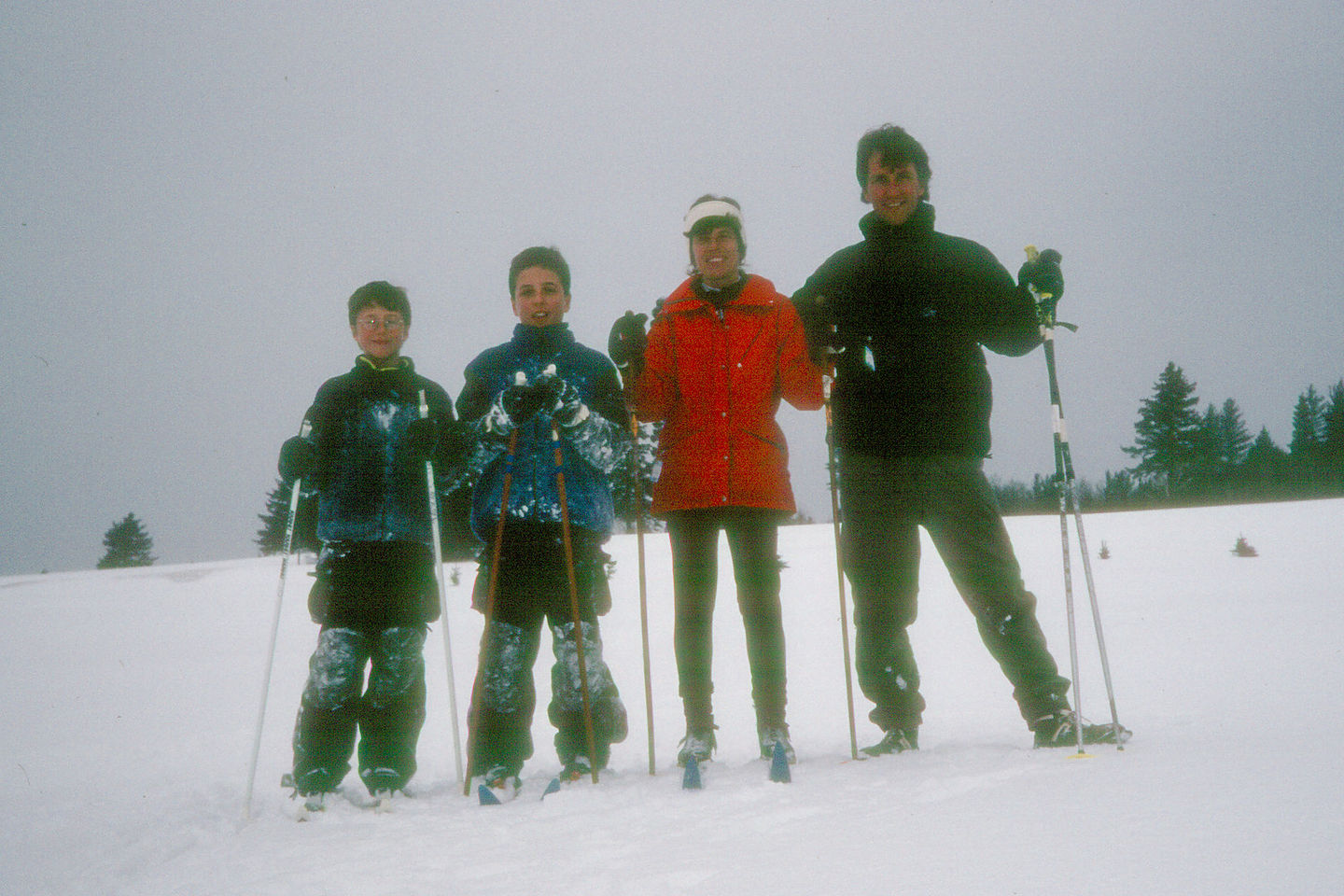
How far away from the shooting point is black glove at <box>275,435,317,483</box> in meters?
3.37

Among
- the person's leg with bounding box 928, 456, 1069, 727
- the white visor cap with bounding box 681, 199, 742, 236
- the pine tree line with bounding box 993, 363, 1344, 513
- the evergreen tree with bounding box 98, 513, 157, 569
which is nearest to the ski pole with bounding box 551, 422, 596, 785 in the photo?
the white visor cap with bounding box 681, 199, 742, 236

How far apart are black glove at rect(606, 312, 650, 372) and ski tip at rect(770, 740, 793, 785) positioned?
5.13 feet

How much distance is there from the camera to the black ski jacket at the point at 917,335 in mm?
3299

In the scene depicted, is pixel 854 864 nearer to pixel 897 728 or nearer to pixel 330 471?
pixel 897 728

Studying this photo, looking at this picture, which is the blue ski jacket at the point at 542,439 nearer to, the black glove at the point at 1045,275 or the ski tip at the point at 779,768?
the ski tip at the point at 779,768

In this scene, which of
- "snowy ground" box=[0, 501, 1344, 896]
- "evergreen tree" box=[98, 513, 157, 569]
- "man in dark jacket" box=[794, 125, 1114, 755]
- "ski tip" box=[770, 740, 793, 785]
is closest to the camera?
"snowy ground" box=[0, 501, 1344, 896]

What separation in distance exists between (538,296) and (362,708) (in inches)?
72.5

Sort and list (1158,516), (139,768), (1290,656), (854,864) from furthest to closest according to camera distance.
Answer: (1158,516) < (1290,656) < (139,768) < (854,864)

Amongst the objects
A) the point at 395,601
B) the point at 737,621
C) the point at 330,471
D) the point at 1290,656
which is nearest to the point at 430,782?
the point at 395,601

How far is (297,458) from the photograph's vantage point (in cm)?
339

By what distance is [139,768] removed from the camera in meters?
4.25

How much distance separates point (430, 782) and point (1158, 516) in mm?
23133

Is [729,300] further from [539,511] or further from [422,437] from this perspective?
[422,437]

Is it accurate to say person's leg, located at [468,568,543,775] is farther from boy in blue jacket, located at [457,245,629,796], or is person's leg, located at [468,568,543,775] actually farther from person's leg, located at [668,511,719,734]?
person's leg, located at [668,511,719,734]
